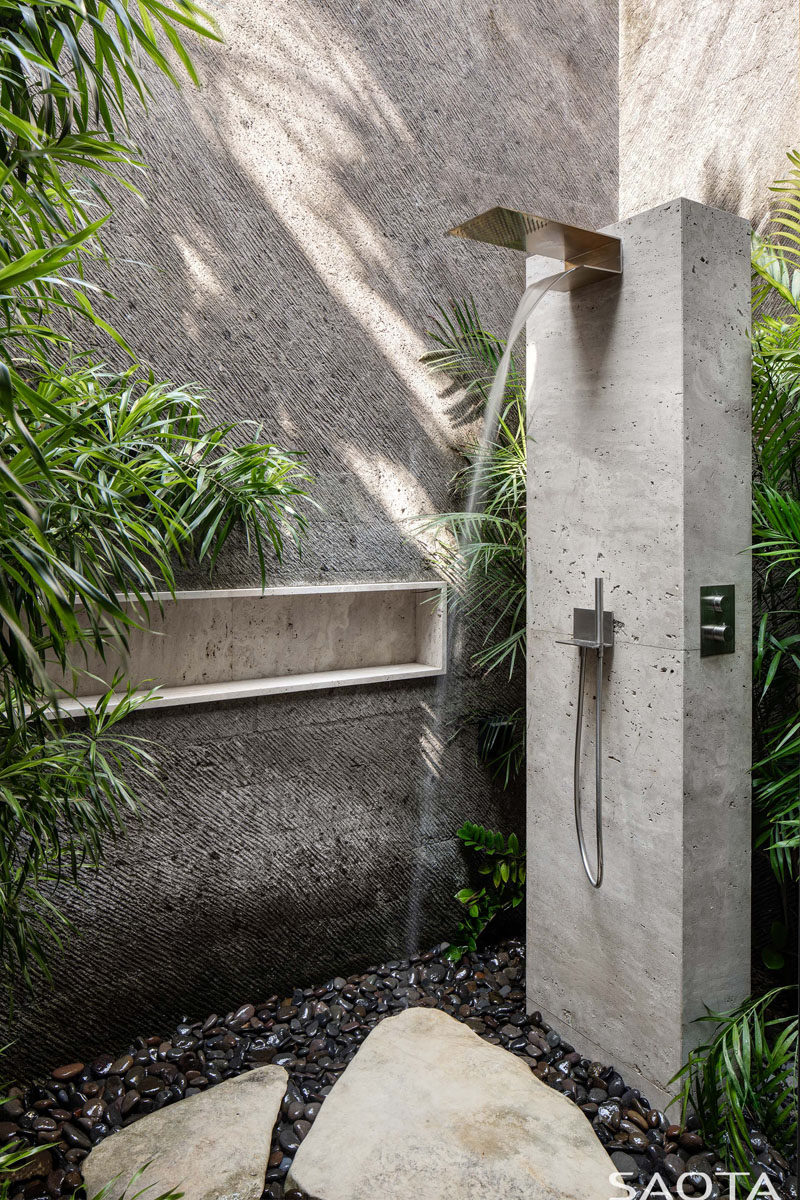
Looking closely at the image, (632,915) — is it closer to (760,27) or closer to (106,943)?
(106,943)

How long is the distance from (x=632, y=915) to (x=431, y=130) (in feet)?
7.86

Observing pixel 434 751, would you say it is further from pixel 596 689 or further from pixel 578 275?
pixel 578 275

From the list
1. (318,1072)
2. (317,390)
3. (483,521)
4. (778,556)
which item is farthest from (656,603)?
(318,1072)

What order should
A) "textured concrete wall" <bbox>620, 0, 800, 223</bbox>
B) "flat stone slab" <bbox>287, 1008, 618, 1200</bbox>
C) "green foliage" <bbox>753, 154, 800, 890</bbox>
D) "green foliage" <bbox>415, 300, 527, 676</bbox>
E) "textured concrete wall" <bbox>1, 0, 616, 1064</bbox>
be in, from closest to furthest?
"flat stone slab" <bbox>287, 1008, 618, 1200</bbox> → "green foliage" <bbox>753, 154, 800, 890</bbox> → "textured concrete wall" <bbox>1, 0, 616, 1064</bbox> → "textured concrete wall" <bbox>620, 0, 800, 223</bbox> → "green foliage" <bbox>415, 300, 527, 676</bbox>

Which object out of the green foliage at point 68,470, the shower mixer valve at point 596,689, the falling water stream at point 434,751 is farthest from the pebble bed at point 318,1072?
the shower mixer valve at point 596,689

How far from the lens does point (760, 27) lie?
97.8 inches

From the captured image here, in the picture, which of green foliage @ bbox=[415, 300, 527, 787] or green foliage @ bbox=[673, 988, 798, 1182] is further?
green foliage @ bbox=[415, 300, 527, 787]

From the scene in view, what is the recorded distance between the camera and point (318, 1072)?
195 centimetres

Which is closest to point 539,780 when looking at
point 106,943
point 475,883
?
point 475,883

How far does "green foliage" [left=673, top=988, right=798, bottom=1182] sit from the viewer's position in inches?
61.2

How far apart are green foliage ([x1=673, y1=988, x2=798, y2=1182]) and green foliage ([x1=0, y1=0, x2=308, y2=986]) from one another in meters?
1.33

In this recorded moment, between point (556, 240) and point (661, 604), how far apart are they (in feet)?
2.79

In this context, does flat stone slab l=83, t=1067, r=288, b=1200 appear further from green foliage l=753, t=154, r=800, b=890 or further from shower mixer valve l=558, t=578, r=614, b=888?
green foliage l=753, t=154, r=800, b=890

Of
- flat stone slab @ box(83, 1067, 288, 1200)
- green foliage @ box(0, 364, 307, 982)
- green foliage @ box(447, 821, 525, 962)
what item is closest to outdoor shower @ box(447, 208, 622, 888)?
green foliage @ box(447, 821, 525, 962)
